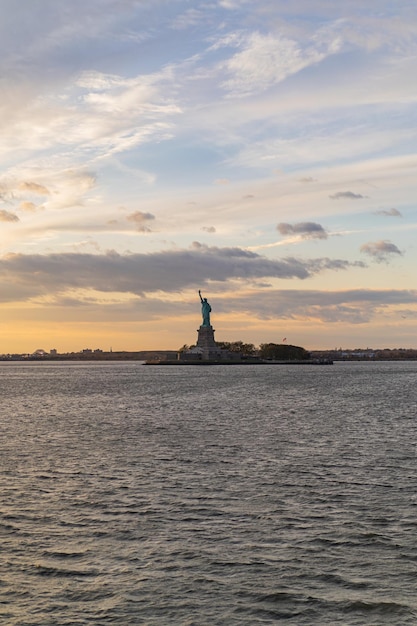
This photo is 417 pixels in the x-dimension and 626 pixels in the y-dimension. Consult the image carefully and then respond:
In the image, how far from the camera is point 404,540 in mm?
19500

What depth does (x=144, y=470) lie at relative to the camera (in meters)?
31.0

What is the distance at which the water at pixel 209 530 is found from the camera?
48.5ft

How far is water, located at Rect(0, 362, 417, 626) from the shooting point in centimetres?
1478

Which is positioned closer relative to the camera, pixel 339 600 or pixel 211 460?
pixel 339 600

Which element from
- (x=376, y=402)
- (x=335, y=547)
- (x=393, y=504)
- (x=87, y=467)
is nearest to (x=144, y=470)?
(x=87, y=467)

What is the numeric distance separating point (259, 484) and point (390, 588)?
11754 mm

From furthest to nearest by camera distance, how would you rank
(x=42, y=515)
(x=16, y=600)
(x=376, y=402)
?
(x=376, y=402) → (x=42, y=515) → (x=16, y=600)

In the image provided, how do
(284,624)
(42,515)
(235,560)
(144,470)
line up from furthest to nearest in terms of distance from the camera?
(144,470) < (42,515) < (235,560) < (284,624)

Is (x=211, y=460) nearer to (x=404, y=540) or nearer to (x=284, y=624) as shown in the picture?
(x=404, y=540)

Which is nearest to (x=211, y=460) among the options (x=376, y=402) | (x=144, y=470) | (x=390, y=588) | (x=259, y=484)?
(x=144, y=470)

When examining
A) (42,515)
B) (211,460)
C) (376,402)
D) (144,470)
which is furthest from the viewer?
(376,402)

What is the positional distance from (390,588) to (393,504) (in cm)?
838

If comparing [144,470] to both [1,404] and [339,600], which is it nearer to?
[339,600]

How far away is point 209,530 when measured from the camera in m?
20.5
